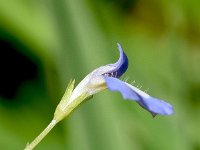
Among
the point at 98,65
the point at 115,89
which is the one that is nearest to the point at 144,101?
the point at 115,89

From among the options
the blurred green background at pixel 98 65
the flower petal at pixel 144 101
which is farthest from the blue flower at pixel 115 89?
the blurred green background at pixel 98 65

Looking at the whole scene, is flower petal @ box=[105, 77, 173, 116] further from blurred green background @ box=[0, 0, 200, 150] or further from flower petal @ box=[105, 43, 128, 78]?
blurred green background @ box=[0, 0, 200, 150]

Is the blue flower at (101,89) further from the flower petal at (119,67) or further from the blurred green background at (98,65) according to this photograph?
the blurred green background at (98,65)

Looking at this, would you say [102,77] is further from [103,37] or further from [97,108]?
[103,37]

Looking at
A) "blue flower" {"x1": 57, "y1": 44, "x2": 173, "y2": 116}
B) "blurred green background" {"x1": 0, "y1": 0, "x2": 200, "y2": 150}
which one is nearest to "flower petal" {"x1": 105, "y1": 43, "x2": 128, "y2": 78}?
"blue flower" {"x1": 57, "y1": 44, "x2": 173, "y2": 116}

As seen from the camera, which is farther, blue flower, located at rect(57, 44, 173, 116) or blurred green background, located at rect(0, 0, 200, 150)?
blurred green background, located at rect(0, 0, 200, 150)

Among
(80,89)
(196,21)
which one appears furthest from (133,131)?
(80,89)

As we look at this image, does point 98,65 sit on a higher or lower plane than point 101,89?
lower

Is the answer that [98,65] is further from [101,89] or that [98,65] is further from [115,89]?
[115,89]
